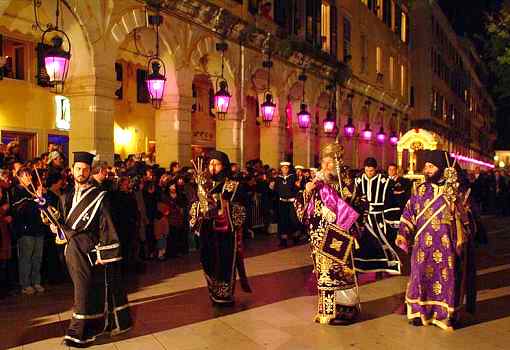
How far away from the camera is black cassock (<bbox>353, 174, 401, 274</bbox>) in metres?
9.13

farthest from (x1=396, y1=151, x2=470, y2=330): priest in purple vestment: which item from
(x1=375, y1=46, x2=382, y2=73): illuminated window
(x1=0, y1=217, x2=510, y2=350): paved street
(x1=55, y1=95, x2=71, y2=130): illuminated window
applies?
(x1=375, y1=46, x2=382, y2=73): illuminated window

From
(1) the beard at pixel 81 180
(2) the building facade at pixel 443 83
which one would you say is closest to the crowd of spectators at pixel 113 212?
(1) the beard at pixel 81 180

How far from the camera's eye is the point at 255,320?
7.09 metres

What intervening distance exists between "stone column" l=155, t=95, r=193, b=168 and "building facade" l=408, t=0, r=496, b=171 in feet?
36.2

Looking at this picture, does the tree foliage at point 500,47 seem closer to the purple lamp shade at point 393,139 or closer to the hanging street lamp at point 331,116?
the hanging street lamp at point 331,116

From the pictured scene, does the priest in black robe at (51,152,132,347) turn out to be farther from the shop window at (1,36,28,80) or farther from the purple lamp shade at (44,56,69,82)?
the shop window at (1,36,28,80)

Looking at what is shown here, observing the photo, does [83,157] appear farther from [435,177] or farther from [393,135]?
[393,135]

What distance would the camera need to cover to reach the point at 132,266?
33.0ft

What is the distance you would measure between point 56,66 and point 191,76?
5.40 metres

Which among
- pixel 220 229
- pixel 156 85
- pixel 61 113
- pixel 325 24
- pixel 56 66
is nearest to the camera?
pixel 220 229

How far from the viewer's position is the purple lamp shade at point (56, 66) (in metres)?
9.55

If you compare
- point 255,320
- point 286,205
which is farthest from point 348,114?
point 255,320

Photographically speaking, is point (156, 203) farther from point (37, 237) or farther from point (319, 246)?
point (319, 246)

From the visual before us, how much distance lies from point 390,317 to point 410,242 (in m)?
0.99
